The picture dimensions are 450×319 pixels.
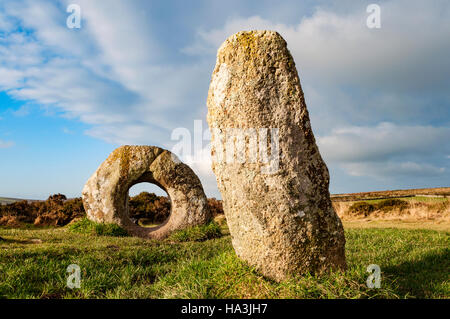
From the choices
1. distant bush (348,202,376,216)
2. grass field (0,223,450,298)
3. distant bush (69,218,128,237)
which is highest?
distant bush (348,202,376,216)

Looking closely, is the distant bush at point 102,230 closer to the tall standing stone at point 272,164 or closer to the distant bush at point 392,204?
the tall standing stone at point 272,164

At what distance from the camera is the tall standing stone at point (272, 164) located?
4.64 m

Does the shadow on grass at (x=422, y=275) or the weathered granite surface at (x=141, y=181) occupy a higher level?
the weathered granite surface at (x=141, y=181)

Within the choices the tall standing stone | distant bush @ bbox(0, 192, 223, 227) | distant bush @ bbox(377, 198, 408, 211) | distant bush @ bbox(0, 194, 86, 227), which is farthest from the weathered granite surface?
distant bush @ bbox(377, 198, 408, 211)

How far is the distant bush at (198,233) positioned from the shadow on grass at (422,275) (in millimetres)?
6519

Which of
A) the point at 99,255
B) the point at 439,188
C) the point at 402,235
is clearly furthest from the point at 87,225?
the point at 439,188

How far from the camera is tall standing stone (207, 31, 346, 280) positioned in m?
4.64

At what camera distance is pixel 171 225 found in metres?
12.0

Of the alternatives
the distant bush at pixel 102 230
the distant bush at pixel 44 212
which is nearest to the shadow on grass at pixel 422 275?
the distant bush at pixel 102 230

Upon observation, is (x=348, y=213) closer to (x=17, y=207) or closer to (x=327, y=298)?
(x=327, y=298)

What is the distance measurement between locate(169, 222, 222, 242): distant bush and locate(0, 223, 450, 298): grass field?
2186 mm

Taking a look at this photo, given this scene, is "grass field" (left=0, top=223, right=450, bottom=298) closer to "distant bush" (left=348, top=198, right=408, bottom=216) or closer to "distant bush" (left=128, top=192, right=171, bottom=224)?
"distant bush" (left=348, top=198, right=408, bottom=216)

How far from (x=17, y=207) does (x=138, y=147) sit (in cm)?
1278

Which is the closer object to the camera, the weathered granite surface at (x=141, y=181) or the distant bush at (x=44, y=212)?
the weathered granite surface at (x=141, y=181)
